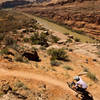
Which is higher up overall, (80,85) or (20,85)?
(20,85)

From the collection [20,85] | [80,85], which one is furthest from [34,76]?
[80,85]

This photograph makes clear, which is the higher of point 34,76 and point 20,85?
point 20,85

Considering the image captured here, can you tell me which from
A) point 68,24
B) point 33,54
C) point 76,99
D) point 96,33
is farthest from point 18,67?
point 68,24

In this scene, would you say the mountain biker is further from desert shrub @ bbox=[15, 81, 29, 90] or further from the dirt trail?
desert shrub @ bbox=[15, 81, 29, 90]

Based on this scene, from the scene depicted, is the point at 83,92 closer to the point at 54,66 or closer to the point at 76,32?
the point at 54,66

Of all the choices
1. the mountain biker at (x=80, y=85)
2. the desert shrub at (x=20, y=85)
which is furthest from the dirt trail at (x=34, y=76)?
the desert shrub at (x=20, y=85)

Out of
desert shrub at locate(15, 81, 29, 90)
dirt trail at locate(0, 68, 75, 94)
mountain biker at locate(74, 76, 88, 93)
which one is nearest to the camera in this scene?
desert shrub at locate(15, 81, 29, 90)

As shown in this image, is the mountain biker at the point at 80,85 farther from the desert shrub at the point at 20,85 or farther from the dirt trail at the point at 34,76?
the desert shrub at the point at 20,85

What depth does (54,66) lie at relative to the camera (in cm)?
1127


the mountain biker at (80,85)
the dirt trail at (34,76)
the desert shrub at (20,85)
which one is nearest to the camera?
the desert shrub at (20,85)

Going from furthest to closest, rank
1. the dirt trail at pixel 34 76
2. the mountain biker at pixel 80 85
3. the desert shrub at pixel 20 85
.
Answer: the dirt trail at pixel 34 76 < the mountain biker at pixel 80 85 < the desert shrub at pixel 20 85

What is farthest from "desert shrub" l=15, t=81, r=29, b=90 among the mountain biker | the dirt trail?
the mountain biker

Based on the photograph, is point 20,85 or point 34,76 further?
point 34,76

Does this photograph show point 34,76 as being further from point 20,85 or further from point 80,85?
point 80,85
